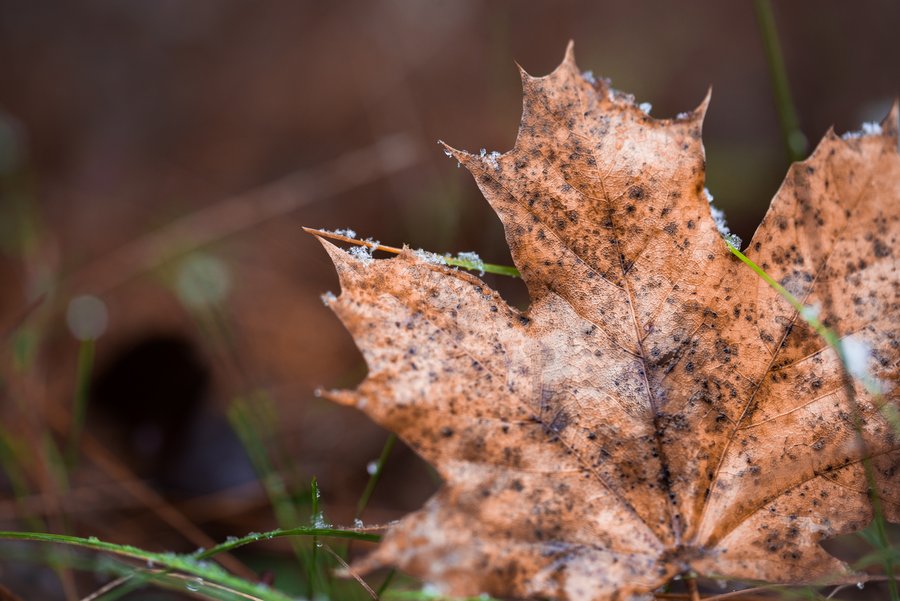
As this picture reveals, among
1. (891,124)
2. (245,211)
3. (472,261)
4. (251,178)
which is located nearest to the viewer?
(891,124)

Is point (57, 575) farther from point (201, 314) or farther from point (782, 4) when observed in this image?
point (782, 4)

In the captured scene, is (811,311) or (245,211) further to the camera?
(245,211)

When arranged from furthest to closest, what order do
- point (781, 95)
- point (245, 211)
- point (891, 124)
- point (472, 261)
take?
point (245, 211) < point (781, 95) < point (472, 261) < point (891, 124)

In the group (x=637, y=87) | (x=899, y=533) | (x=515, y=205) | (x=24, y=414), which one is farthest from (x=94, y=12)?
(x=899, y=533)

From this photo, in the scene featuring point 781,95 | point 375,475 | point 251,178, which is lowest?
point 375,475

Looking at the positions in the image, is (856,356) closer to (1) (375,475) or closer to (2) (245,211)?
(1) (375,475)

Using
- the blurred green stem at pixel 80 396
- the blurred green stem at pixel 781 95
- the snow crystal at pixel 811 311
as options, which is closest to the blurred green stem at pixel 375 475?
the snow crystal at pixel 811 311

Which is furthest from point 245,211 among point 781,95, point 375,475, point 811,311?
point 811,311

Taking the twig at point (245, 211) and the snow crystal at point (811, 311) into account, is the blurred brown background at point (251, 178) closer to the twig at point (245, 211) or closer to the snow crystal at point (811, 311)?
the twig at point (245, 211)
